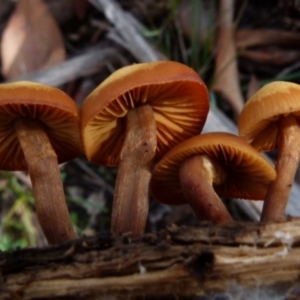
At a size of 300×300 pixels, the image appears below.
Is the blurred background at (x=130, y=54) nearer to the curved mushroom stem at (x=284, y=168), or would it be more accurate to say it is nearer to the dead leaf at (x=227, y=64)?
the dead leaf at (x=227, y=64)

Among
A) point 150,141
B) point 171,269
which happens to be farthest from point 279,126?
point 171,269

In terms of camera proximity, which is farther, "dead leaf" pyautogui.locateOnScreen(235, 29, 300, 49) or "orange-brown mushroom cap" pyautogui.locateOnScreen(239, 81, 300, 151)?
"dead leaf" pyautogui.locateOnScreen(235, 29, 300, 49)

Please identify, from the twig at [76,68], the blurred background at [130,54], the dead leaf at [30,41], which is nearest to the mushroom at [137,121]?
the blurred background at [130,54]

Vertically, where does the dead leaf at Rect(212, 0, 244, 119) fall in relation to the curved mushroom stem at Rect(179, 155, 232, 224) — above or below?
above

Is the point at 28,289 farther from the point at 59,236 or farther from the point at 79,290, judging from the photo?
the point at 59,236

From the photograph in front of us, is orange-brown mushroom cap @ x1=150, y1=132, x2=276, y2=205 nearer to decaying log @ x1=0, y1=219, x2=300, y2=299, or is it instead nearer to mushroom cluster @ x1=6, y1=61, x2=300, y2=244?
mushroom cluster @ x1=6, y1=61, x2=300, y2=244

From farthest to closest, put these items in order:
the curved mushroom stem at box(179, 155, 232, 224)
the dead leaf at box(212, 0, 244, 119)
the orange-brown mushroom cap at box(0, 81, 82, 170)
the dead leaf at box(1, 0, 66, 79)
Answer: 1. the dead leaf at box(1, 0, 66, 79)
2. the dead leaf at box(212, 0, 244, 119)
3. the curved mushroom stem at box(179, 155, 232, 224)
4. the orange-brown mushroom cap at box(0, 81, 82, 170)

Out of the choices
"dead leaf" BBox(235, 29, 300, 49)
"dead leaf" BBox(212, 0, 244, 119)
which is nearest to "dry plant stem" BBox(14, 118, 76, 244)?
"dead leaf" BBox(212, 0, 244, 119)
